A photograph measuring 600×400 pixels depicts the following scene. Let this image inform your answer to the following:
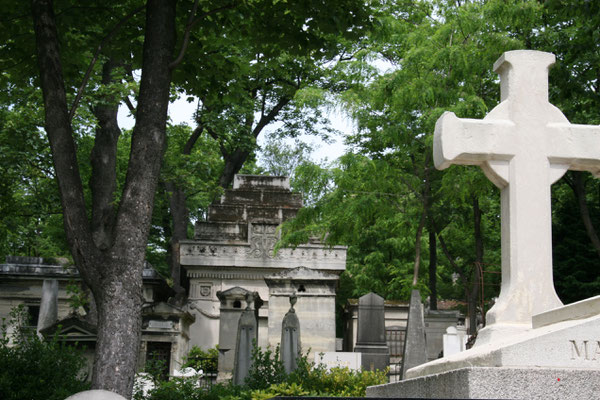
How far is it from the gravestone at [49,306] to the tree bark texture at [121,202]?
13409 millimetres

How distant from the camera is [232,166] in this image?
1202 inches

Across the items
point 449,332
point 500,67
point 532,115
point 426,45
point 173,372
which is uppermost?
point 426,45

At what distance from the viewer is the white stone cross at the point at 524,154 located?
5.45 meters

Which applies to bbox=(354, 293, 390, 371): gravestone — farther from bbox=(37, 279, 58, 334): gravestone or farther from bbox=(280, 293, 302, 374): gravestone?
bbox=(37, 279, 58, 334): gravestone

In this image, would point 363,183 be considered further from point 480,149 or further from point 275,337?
point 480,149

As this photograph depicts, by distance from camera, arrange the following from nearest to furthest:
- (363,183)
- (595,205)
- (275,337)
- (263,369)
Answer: (263,369) → (275,337) → (363,183) → (595,205)

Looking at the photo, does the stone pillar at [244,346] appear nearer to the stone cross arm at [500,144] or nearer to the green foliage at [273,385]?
the green foliage at [273,385]

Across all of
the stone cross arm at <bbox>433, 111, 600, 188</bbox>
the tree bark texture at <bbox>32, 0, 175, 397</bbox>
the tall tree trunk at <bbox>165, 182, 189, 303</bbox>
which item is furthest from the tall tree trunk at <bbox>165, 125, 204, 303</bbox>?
the stone cross arm at <bbox>433, 111, 600, 188</bbox>

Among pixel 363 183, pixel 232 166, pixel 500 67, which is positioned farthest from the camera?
pixel 232 166

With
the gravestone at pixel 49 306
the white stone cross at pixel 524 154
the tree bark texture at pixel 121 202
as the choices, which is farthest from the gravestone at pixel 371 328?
the white stone cross at pixel 524 154

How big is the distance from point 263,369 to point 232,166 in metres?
20.4

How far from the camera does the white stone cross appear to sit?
5445 millimetres

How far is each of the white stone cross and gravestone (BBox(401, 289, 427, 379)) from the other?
29.6ft

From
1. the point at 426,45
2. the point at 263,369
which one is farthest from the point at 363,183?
the point at 263,369
